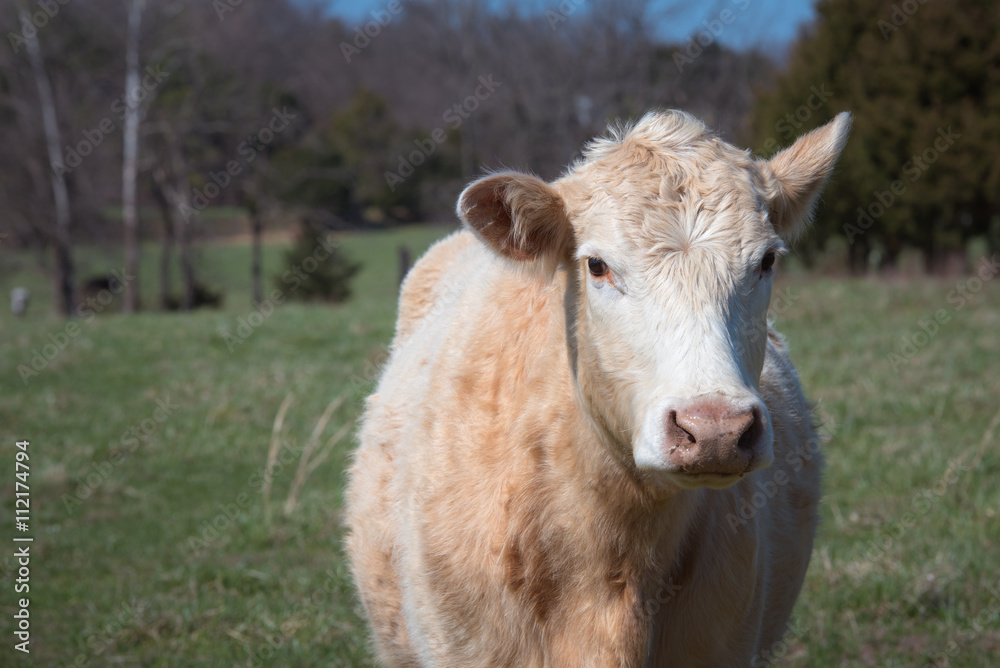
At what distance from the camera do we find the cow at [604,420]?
236cm

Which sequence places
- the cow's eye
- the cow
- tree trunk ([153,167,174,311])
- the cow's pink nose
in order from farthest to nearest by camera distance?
tree trunk ([153,167,174,311])
the cow's eye
the cow
the cow's pink nose

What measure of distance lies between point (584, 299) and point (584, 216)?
0.25 m

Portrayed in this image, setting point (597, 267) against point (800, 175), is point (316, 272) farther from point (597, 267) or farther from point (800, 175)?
point (597, 267)

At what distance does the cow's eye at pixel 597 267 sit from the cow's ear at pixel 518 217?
0.18 meters

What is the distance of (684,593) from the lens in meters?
2.61

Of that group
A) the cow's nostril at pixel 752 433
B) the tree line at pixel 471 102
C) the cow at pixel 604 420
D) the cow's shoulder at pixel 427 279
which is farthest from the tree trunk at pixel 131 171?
the cow's nostril at pixel 752 433

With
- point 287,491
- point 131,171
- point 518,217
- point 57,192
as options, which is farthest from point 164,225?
point 518,217

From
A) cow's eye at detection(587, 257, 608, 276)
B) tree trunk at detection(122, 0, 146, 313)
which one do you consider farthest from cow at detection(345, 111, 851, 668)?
tree trunk at detection(122, 0, 146, 313)

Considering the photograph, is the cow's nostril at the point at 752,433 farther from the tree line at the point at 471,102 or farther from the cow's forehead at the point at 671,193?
the tree line at the point at 471,102

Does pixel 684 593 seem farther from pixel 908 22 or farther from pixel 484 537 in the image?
pixel 908 22

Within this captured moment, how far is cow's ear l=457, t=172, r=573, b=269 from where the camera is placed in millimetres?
2539

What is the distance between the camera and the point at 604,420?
2.51 m

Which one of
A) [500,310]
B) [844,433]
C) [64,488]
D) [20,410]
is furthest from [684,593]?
[20,410]

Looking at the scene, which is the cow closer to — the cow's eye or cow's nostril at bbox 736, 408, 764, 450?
the cow's eye
